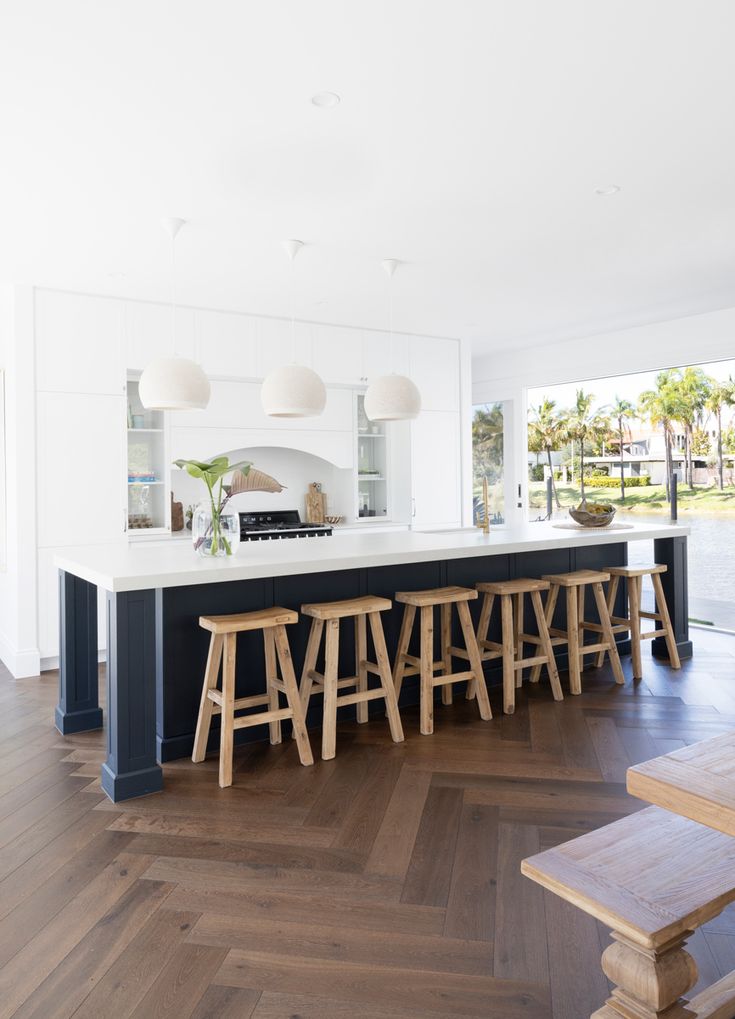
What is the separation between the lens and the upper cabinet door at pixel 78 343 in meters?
4.97

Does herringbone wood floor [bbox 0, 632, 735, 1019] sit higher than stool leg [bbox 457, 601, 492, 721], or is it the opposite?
stool leg [bbox 457, 601, 492, 721]

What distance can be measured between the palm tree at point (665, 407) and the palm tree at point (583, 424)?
45 centimetres

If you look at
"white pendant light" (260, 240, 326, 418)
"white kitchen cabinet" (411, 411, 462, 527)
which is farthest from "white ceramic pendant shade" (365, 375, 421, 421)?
"white kitchen cabinet" (411, 411, 462, 527)

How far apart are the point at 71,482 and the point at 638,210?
3.91 meters

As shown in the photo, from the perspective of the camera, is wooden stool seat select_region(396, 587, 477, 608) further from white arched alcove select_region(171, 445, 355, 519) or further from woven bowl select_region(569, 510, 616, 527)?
white arched alcove select_region(171, 445, 355, 519)

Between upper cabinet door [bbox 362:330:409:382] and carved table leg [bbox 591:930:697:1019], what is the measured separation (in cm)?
533

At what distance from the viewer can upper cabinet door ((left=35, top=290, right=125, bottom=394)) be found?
4.97 meters

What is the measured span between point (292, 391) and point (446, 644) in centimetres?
161

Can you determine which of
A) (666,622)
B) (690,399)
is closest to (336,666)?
(666,622)

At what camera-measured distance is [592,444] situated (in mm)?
7039

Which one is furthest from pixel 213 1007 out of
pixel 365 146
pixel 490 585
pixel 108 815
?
pixel 365 146

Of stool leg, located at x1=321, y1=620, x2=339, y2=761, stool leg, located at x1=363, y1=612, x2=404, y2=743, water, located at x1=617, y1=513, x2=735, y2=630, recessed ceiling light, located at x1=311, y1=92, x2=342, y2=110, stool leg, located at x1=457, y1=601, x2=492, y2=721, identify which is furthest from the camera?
water, located at x1=617, y1=513, x2=735, y2=630

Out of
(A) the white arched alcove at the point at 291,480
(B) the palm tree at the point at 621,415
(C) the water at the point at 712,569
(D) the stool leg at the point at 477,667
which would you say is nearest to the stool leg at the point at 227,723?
(D) the stool leg at the point at 477,667

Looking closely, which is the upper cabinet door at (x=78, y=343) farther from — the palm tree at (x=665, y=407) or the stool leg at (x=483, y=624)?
the palm tree at (x=665, y=407)
